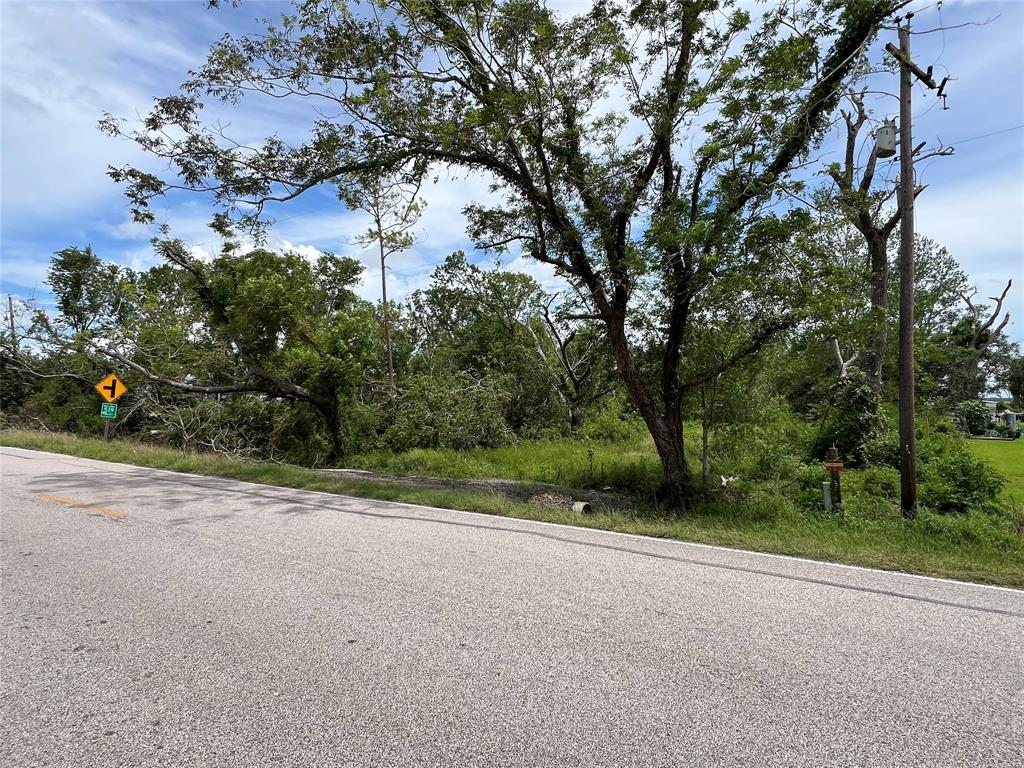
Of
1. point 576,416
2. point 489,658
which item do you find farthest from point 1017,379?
point 489,658

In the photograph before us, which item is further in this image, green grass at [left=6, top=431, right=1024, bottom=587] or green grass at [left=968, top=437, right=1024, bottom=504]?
green grass at [left=968, top=437, right=1024, bottom=504]

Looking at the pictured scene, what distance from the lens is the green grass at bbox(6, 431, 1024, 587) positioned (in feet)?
18.7

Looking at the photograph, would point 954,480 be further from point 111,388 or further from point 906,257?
point 111,388

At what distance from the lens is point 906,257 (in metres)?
8.10

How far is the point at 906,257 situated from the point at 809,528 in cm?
412

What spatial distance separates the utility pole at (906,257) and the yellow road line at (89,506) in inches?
423

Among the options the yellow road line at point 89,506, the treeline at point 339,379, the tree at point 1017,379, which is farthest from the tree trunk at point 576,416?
the tree at point 1017,379

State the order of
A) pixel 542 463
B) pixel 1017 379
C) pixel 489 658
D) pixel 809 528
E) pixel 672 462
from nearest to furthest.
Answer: pixel 489 658, pixel 809 528, pixel 672 462, pixel 542 463, pixel 1017 379

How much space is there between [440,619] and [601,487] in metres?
9.64

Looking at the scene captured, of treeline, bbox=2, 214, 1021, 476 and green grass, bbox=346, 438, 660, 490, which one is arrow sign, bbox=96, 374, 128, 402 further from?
green grass, bbox=346, 438, 660, 490

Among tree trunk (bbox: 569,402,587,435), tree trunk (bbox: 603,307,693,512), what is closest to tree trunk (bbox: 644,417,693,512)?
tree trunk (bbox: 603,307,693,512)

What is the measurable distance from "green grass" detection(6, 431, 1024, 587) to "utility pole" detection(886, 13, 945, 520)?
0.61 meters

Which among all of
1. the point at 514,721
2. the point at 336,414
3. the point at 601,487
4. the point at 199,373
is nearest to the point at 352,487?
the point at 601,487

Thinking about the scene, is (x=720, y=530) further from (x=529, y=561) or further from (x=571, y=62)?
(x=571, y=62)
